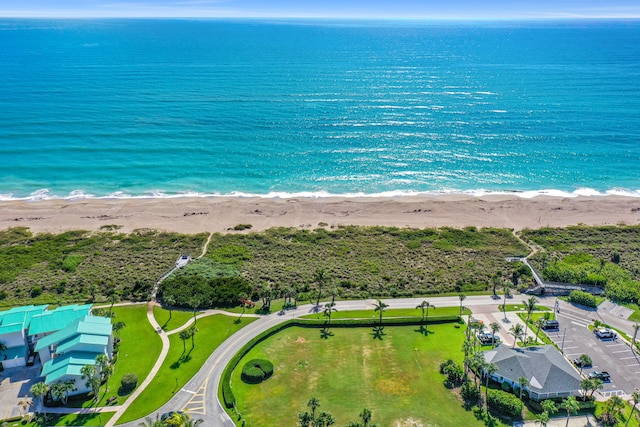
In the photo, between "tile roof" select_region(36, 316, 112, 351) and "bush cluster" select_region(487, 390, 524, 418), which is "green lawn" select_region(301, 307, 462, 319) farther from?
"tile roof" select_region(36, 316, 112, 351)

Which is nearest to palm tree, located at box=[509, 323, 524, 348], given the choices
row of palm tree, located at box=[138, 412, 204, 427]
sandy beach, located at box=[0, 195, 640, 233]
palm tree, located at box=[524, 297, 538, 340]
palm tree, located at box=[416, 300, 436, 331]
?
palm tree, located at box=[524, 297, 538, 340]

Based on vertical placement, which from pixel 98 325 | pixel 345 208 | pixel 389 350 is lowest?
pixel 389 350

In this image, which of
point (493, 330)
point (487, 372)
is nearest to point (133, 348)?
point (487, 372)

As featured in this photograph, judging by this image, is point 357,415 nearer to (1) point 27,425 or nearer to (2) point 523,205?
(1) point 27,425

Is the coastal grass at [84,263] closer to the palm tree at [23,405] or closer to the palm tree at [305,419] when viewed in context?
the palm tree at [23,405]

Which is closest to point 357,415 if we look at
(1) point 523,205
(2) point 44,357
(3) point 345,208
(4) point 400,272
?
(4) point 400,272

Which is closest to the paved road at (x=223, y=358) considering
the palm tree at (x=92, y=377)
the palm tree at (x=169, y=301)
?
the palm tree at (x=92, y=377)
